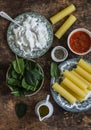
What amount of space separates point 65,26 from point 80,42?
94 mm

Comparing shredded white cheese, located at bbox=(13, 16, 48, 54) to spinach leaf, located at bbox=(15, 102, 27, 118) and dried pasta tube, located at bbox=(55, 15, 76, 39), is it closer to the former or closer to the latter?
dried pasta tube, located at bbox=(55, 15, 76, 39)

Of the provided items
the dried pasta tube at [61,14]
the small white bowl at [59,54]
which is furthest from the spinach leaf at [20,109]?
the dried pasta tube at [61,14]

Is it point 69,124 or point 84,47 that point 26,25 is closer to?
point 84,47

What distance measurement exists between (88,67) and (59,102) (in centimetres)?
19

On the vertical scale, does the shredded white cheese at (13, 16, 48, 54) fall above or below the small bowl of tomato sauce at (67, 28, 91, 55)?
above

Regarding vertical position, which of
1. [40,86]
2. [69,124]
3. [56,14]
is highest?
[56,14]

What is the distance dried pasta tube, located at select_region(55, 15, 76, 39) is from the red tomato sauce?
0.04m

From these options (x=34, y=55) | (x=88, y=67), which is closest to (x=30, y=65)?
(x=34, y=55)

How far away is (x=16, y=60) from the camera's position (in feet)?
7.98

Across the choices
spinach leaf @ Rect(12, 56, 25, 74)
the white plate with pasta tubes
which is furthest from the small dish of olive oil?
spinach leaf @ Rect(12, 56, 25, 74)

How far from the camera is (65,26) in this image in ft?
8.14

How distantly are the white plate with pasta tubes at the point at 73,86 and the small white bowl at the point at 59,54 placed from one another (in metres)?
0.02

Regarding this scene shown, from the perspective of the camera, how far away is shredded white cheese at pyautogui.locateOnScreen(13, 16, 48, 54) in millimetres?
2467

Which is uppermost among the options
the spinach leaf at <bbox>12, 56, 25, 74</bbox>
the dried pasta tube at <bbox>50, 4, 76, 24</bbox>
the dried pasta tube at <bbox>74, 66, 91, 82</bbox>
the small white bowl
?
the dried pasta tube at <bbox>50, 4, 76, 24</bbox>
